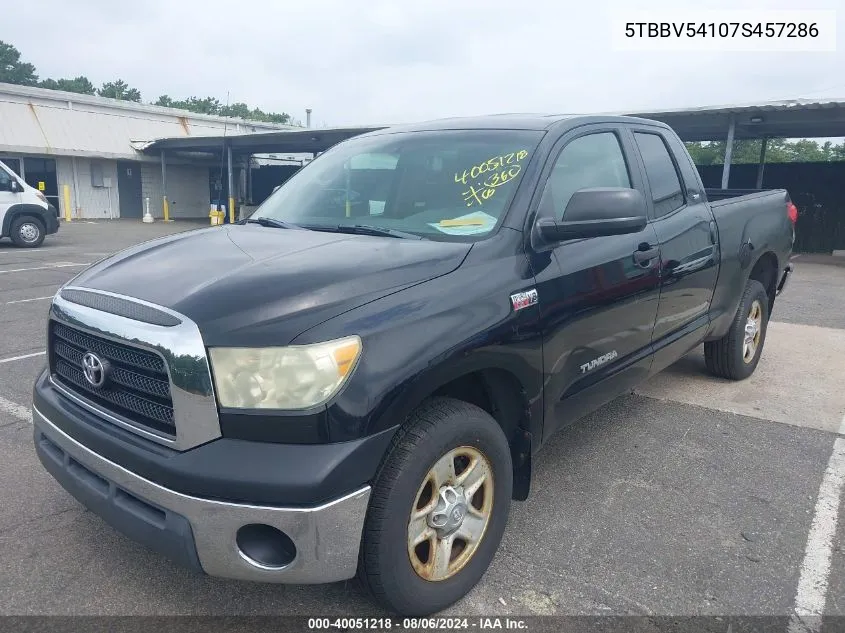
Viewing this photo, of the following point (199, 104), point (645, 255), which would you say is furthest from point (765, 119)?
point (199, 104)

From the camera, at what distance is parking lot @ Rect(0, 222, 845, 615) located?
8.23 feet

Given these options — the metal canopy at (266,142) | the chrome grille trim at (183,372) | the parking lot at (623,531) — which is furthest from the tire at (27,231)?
the chrome grille trim at (183,372)

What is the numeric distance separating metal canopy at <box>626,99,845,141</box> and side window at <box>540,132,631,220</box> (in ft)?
41.3

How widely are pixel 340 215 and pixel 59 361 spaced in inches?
55.1

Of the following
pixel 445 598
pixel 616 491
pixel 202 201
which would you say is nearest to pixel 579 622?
pixel 445 598

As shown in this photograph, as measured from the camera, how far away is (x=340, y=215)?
3.26 meters

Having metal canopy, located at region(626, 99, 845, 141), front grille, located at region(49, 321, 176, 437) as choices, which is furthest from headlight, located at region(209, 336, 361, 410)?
metal canopy, located at region(626, 99, 845, 141)

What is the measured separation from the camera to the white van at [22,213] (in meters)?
14.7

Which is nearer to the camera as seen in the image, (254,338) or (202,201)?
(254,338)

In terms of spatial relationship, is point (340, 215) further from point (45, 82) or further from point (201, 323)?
point (45, 82)

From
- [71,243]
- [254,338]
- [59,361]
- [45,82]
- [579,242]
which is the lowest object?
[71,243]

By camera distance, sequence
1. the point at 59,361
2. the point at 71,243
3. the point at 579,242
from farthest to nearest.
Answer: the point at 71,243
the point at 579,242
the point at 59,361

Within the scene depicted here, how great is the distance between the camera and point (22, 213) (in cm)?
1489

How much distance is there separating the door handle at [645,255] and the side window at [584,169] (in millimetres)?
396
